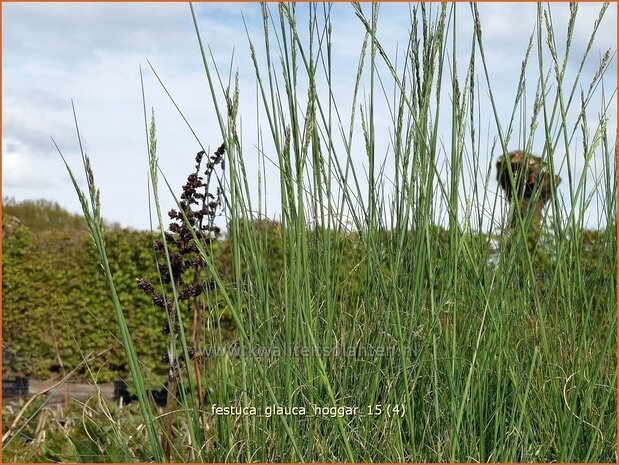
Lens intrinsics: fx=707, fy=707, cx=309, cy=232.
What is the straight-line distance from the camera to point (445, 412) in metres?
1.99

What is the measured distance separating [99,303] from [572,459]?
564cm

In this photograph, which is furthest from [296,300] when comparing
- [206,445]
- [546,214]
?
[546,214]

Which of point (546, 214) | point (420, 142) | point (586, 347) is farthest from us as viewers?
point (546, 214)

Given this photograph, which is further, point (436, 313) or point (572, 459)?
point (572, 459)

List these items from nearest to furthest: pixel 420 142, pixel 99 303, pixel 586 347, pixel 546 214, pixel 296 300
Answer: pixel 296 300 → pixel 420 142 → pixel 586 347 → pixel 546 214 → pixel 99 303

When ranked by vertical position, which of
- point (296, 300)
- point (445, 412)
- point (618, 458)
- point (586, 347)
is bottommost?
point (618, 458)

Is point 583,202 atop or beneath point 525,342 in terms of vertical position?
atop

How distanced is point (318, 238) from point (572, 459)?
3.22 feet

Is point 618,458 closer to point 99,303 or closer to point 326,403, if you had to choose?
point 326,403

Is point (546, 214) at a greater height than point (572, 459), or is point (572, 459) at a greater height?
point (546, 214)

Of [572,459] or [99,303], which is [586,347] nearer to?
[572,459]

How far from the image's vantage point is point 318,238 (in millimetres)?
2119

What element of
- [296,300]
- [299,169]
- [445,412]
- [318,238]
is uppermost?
[299,169]

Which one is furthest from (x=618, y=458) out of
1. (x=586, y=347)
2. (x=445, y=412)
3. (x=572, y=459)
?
(x=445, y=412)
